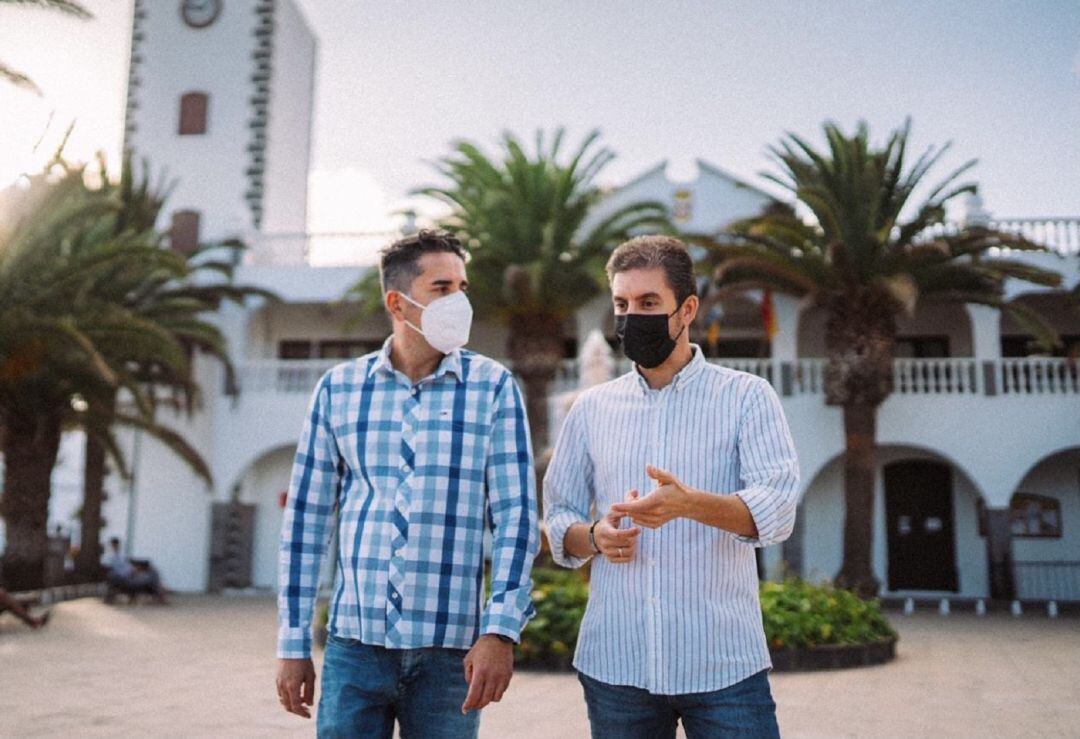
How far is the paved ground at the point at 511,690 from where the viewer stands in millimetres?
Answer: 7059

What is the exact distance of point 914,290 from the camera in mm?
15867

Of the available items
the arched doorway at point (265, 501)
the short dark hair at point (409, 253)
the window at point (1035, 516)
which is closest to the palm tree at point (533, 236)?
the arched doorway at point (265, 501)

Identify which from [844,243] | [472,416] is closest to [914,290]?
[844,243]

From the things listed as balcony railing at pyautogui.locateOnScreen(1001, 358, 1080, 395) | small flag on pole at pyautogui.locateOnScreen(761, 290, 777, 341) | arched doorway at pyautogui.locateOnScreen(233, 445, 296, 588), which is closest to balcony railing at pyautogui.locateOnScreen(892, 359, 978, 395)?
balcony railing at pyautogui.locateOnScreen(1001, 358, 1080, 395)

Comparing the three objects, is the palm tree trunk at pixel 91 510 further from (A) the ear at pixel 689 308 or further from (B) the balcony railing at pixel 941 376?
(A) the ear at pixel 689 308

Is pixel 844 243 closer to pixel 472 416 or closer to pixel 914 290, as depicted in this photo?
pixel 914 290

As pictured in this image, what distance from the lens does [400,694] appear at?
8.83 ft

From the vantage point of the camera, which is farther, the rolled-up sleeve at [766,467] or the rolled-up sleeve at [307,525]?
the rolled-up sleeve at [307,525]

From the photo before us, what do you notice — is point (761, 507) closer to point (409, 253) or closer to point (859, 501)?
point (409, 253)

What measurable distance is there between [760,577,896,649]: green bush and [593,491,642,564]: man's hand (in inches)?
306

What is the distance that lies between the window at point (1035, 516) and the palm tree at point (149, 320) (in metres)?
16.4

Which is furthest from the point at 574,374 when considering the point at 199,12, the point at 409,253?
the point at 409,253

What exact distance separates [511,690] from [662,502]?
22.6 feet

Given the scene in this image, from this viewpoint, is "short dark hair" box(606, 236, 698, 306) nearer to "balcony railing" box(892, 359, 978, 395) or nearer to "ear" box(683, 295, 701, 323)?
"ear" box(683, 295, 701, 323)
